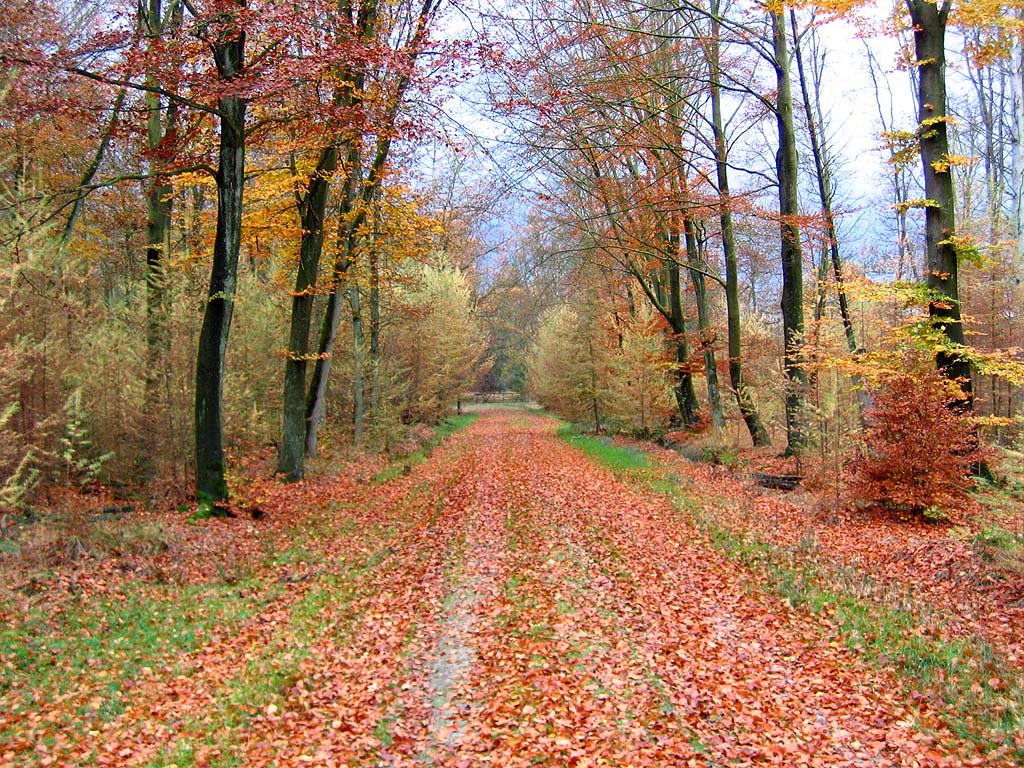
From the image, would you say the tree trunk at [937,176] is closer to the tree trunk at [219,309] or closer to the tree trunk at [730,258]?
the tree trunk at [730,258]

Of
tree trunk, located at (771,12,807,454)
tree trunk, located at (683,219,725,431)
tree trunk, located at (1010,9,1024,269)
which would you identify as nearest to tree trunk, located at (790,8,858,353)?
tree trunk, located at (771,12,807,454)

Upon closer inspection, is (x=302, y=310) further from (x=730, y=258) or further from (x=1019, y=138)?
(x=1019, y=138)

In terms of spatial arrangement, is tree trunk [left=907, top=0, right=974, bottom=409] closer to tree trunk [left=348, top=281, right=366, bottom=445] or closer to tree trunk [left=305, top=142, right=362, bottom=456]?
tree trunk [left=305, top=142, right=362, bottom=456]

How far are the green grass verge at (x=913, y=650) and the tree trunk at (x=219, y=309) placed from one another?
314 inches

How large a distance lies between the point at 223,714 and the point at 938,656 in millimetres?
5451

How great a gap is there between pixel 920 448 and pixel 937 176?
4.64m

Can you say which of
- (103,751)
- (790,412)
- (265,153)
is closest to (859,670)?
(103,751)

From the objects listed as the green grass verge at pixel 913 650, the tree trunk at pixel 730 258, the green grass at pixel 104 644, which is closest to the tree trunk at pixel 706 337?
the tree trunk at pixel 730 258

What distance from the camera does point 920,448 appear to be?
9.46 meters

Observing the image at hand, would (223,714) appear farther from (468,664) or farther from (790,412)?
(790,412)

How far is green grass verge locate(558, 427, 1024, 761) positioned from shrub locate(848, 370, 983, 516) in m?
2.33

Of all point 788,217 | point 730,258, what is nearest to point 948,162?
point 788,217

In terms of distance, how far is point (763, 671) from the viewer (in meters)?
5.33

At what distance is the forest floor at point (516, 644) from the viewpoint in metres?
4.44
